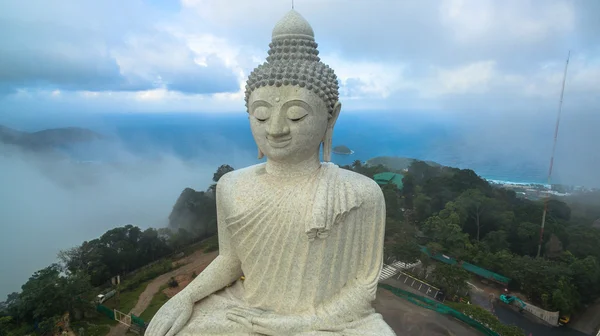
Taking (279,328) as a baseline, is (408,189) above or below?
below

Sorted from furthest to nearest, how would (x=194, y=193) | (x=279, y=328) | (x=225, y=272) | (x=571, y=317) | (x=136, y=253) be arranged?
(x=194, y=193) → (x=136, y=253) → (x=571, y=317) → (x=225, y=272) → (x=279, y=328)

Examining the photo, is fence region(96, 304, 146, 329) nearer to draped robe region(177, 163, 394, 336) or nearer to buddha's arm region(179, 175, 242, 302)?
buddha's arm region(179, 175, 242, 302)

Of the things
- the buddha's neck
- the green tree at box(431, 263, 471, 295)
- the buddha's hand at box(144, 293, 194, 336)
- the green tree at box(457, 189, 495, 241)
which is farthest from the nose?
the green tree at box(457, 189, 495, 241)

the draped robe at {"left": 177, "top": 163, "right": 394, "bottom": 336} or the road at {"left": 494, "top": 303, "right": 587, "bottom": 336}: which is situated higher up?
the draped robe at {"left": 177, "top": 163, "right": 394, "bottom": 336}

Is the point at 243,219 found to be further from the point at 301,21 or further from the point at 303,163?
the point at 301,21

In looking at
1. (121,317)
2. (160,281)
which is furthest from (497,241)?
(121,317)

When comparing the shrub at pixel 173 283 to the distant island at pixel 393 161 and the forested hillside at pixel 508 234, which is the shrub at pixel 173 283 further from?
the distant island at pixel 393 161

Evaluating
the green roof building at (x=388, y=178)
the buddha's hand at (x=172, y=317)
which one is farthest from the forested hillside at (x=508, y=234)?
the buddha's hand at (x=172, y=317)

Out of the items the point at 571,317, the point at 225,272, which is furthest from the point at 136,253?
the point at 571,317
